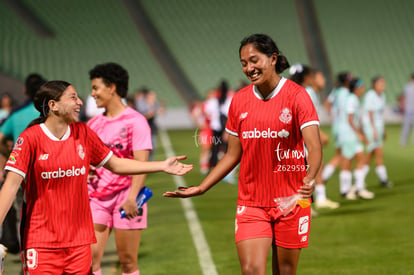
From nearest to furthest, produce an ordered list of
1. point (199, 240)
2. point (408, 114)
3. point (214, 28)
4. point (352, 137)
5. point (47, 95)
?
point (47, 95) → point (199, 240) → point (352, 137) → point (408, 114) → point (214, 28)

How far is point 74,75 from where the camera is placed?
43281 millimetres

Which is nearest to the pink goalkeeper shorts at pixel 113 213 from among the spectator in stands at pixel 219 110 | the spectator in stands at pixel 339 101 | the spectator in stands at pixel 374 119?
the spectator in stands at pixel 339 101

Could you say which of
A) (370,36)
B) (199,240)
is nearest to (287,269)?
(199,240)

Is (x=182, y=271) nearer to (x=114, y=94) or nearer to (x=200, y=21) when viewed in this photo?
(x=114, y=94)

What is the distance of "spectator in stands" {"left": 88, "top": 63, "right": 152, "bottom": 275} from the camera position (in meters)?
6.10

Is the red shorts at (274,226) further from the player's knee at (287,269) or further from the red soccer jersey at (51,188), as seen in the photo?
the red soccer jersey at (51,188)

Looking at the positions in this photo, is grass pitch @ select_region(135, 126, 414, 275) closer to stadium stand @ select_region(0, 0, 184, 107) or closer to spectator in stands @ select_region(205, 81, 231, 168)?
spectator in stands @ select_region(205, 81, 231, 168)

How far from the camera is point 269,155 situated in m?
5.00

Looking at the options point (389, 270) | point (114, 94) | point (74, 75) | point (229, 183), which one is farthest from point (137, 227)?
point (74, 75)

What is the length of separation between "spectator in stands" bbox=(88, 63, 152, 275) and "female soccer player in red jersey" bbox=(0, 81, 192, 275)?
1.32 m

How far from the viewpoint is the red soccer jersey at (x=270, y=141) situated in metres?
4.91

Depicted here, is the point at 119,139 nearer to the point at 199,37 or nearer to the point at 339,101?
the point at 339,101

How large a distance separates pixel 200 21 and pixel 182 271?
127 ft

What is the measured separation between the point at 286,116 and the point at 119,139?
182 centimetres
